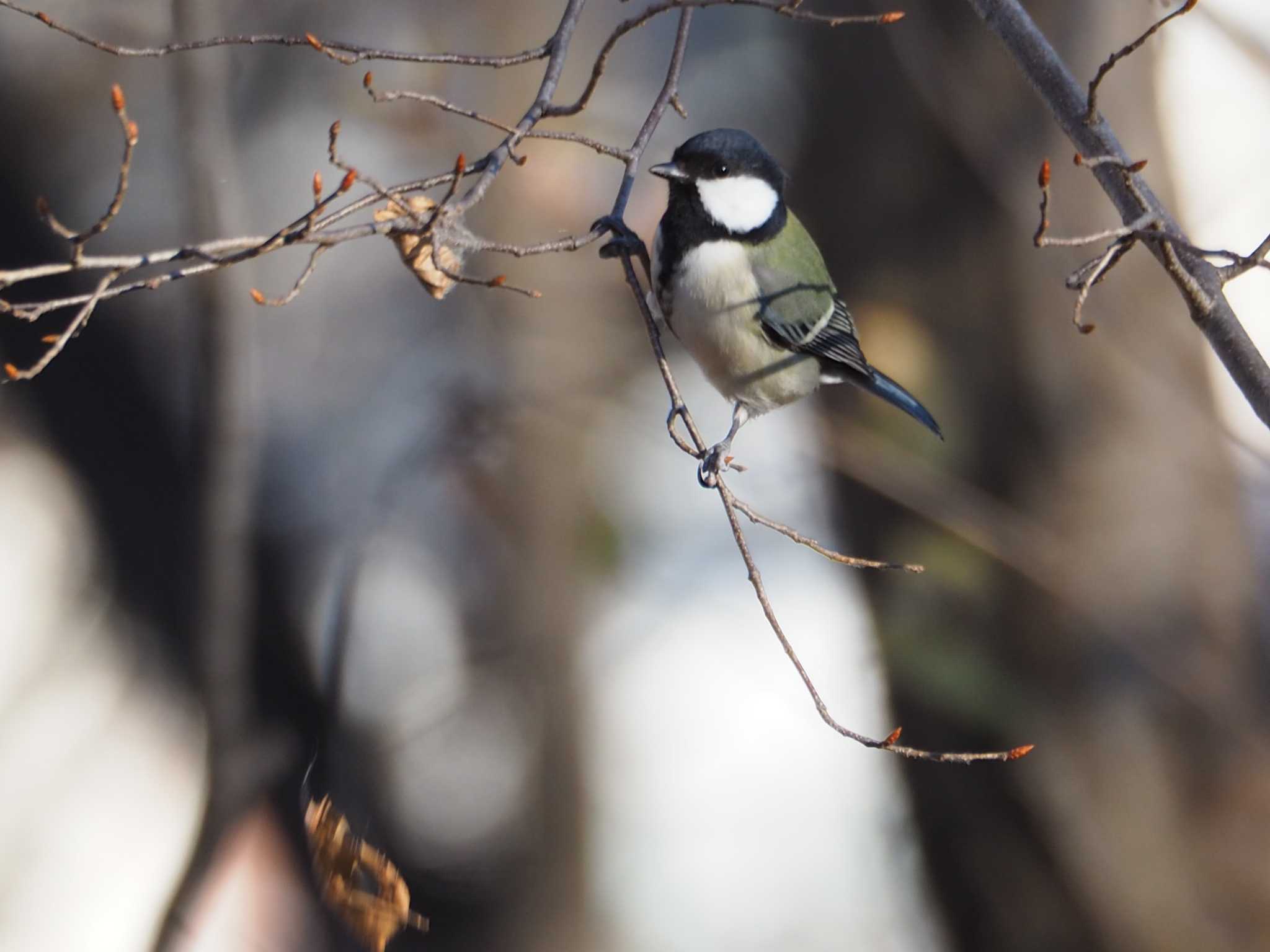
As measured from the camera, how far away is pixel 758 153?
2.10 meters

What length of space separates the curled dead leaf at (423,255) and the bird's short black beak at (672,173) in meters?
0.62

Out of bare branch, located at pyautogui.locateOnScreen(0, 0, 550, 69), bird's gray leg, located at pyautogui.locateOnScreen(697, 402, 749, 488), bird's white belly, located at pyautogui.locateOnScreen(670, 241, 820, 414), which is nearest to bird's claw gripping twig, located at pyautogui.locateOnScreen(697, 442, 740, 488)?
bird's gray leg, located at pyautogui.locateOnScreen(697, 402, 749, 488)

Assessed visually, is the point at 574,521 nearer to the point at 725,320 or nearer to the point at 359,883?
the point at 725,320

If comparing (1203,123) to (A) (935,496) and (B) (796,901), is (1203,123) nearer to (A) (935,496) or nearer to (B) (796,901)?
(A) (935,496)

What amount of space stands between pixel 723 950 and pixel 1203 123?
376 cm

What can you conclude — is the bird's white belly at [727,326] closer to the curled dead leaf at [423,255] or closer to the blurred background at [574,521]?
the curled dead leaf at [423,255]

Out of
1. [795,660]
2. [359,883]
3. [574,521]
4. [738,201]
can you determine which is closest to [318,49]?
[795,660]

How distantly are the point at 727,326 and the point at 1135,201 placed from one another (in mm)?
906

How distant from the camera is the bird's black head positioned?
2059 mm

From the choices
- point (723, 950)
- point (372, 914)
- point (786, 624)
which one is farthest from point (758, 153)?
point (723, 950)

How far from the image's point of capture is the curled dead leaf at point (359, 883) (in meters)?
1.83

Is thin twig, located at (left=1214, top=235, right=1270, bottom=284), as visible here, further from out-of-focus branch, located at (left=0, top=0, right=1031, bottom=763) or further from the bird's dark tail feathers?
the bird's dark tail feathers

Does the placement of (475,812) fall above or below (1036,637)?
above

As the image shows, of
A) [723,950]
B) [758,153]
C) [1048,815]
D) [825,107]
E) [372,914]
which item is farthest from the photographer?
[723,950]
